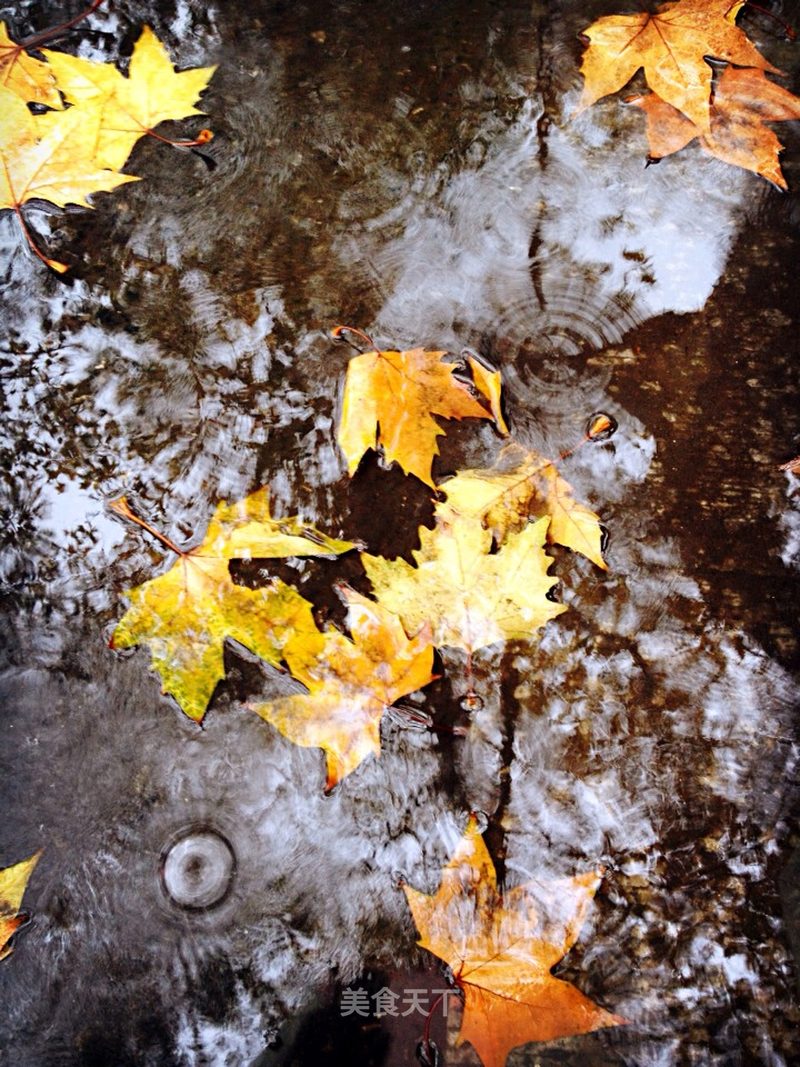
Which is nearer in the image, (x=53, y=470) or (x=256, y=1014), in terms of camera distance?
(x=256, y=1014)

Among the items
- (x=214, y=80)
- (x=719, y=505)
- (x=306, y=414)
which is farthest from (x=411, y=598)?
(x=214, y=80)

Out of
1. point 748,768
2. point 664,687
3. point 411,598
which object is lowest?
point 748,768

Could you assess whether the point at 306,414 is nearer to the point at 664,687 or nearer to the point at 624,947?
→ the point at 664,687

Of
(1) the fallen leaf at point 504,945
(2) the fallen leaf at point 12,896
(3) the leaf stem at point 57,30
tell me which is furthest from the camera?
(3) the leaf stem at point 57,30

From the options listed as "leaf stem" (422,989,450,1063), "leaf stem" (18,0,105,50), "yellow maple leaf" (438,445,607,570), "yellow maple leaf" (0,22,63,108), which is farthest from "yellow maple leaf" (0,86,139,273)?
"leaf stem" (422,989,450,1063)

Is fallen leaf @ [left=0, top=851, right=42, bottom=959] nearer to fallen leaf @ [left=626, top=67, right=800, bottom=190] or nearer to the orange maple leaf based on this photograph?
the orange maple leaf

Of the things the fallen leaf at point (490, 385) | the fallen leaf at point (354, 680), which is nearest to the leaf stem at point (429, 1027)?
the fallen leaf at point (354, 680)

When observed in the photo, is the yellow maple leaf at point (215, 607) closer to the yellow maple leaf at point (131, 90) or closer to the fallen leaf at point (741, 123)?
the yellow maple leaf at point (131, 90)
